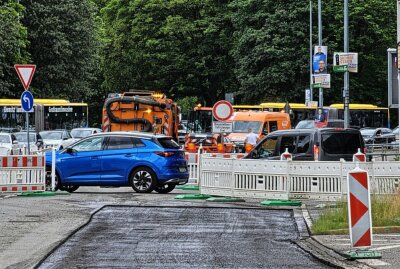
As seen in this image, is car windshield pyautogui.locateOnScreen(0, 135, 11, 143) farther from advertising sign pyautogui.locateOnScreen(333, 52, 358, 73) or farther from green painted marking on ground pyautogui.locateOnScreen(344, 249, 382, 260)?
green painted marking on ground pyautogui.locateOnScreen(344, 249, 382, 260)

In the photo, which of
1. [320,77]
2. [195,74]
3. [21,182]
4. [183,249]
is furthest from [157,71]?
[183,249]

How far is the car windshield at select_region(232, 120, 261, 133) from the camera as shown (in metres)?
47.7

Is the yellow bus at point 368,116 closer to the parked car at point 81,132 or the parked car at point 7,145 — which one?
the parked car at point 81,132

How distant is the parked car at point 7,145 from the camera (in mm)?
39275

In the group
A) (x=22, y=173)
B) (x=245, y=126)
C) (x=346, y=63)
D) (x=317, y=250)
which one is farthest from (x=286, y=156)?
(x=245, y=126)

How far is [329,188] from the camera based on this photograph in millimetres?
23422

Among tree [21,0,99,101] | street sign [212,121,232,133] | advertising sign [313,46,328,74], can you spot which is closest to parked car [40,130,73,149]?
advertising sign [313,46,328,74]

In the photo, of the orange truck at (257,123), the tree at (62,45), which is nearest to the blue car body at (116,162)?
the orange truck at (257,123)

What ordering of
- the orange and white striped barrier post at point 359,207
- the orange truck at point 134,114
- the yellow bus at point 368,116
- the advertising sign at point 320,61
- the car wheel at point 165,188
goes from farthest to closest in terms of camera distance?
the yellow bus at point 368,116
the advertising sign at point 320,61
the orange truck at point 134,114
the car wheel at point 165,188
the orange and white striped barrier post at point 359,207

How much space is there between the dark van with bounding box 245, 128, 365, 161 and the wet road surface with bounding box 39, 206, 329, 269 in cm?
Answer: 537

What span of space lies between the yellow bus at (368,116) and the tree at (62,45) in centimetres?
1916

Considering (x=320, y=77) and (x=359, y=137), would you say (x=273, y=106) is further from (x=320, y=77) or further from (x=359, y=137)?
(x=359, y=137)

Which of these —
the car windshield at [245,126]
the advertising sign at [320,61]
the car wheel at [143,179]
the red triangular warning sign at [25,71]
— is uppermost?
the advertising sign at [320,61]

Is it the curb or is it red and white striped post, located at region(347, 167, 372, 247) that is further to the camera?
red and white striped post, located at region(347, 167, 372, 247)
